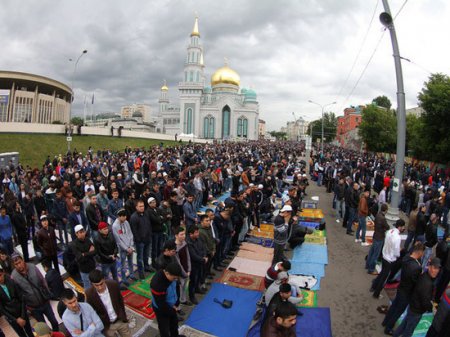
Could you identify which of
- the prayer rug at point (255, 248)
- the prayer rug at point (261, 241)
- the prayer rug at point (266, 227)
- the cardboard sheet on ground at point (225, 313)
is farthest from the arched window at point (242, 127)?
the cardboard sheet on ground at point (225, 313)

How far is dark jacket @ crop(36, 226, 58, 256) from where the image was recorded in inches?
232

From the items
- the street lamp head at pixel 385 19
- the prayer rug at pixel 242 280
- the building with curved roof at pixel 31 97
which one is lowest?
the prayer rug at pixel 242 280

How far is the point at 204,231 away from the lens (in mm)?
6156

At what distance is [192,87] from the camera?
83500 mm

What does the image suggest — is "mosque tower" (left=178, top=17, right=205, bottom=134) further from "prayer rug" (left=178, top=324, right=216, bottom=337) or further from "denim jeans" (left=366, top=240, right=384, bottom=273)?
"prayer rug" (left=178, top=324, right=216, bottom=337)

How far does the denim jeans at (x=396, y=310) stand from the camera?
4.80 metres

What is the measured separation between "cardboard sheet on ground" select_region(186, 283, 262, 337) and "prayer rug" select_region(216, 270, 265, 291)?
23 cm

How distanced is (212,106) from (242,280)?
80294mm

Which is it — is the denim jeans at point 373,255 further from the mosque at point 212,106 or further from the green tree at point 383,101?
the green tree at point 383,101

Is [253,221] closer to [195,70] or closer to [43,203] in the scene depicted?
[43,203]

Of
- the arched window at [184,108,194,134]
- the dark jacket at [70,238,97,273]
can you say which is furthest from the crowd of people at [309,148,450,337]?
the arched window at [184,108,194,134]

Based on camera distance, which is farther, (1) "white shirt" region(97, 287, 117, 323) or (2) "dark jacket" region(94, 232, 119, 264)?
(2) "dark jacket" region(94, 232, 119, 264)

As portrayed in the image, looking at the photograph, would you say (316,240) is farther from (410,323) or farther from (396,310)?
(410,323)

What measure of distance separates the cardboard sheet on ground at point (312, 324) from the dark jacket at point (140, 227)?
9.42 feet
